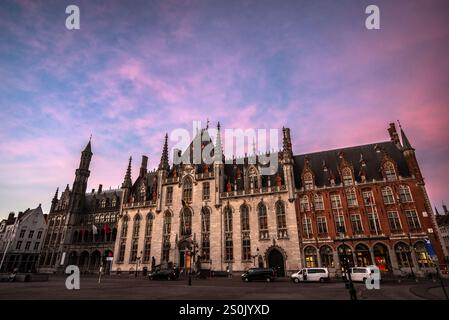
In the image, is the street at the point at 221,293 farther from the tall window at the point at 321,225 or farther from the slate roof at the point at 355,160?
the slate roof at the point at 355,160

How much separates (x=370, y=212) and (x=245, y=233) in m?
18.4

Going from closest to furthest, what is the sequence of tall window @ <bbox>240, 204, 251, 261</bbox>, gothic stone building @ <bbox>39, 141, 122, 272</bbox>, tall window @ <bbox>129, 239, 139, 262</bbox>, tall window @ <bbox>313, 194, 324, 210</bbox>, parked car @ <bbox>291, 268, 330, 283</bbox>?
parked car @ <bbox>291, 268, 330, 283</bbox>
tall window @ <bbox>313, 194, 324, 210</bbox>
tall window @ <bbox>240, 204, 251, 261</bbox>
tall window @ <bbox>129, 239, 139, 262</bbox>
gothic stone building @ <bbox>39, 141, 122, 272</bbox>

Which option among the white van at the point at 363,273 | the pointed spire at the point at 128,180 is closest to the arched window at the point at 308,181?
the white van at the point at 363,273

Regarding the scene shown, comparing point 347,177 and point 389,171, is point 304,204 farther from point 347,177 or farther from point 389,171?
point 389,171

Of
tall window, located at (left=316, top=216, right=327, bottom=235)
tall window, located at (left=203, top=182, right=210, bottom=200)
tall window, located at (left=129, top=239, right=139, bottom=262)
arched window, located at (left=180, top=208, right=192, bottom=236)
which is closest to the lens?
tall window, located at (left=316, top=216, right=327, bottom=235)

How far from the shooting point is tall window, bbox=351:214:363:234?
33812 mm

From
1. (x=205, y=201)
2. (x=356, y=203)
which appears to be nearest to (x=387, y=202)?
(x=356, y=203)

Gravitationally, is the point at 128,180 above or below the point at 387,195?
above

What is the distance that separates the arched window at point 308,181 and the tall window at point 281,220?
193 inches

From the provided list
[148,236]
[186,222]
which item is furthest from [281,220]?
[148,236]

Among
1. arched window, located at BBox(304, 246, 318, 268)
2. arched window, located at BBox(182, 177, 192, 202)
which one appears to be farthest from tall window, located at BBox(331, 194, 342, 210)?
arched window, located at BBox(182, 177, 192, 202)

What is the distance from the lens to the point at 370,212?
34.1 m

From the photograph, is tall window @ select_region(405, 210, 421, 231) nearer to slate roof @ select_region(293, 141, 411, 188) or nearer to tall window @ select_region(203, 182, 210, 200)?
slate roof @ select_region(293, 141, 411, 188)

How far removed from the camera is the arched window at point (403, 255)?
30867mm
